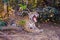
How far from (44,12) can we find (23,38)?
4.06 ft

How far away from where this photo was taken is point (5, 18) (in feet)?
16.9

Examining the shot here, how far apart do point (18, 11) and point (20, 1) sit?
1.06ft

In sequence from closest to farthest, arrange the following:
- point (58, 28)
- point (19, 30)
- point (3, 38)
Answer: point (3, 38), point (19, 30), point (58, 28)

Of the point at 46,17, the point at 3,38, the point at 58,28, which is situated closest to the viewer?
the point at 3,38

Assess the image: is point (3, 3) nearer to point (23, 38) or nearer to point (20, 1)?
point (20, 1)

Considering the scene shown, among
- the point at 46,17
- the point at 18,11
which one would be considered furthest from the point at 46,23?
the point at 18,11

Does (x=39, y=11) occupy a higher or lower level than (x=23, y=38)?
higher

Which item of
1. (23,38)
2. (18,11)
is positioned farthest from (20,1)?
(23,38)

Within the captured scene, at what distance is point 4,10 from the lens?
527 centimetres

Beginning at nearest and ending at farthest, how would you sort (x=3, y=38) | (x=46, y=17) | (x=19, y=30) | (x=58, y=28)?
1. (x=3, y=38)
2. (x=19, y=30)
3. (x=58, y=28)
4. (x=46, y=17)

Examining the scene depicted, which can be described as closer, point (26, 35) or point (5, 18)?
point (26, 35)

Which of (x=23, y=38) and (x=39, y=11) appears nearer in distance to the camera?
(x=23, y=38)

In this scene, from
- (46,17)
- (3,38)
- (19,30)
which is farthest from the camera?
(46,17)

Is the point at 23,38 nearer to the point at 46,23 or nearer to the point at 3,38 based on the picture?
the point at 3,38
